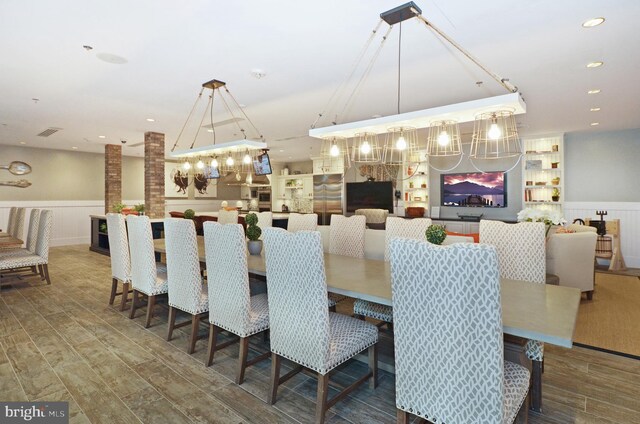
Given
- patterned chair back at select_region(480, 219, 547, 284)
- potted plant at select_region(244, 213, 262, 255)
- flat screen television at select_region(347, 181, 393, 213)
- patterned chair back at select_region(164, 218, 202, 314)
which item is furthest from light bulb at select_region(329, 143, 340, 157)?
flat screen television at select_region(347, 181, 393, 213)

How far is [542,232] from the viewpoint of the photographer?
2650mm

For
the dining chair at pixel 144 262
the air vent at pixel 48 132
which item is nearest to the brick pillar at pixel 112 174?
the air vent at pixel 48 132

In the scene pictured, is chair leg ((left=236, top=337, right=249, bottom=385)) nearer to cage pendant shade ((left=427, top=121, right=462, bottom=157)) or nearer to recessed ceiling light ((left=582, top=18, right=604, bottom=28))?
cage pendant shade ((left=427, top=121, right=462, bottom=157))

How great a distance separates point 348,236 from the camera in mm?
3854

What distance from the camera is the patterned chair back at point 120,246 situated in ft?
12.0

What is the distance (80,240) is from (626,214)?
493 inches

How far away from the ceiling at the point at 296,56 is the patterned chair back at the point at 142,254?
4.95 feet

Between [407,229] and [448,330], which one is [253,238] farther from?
[448,330]

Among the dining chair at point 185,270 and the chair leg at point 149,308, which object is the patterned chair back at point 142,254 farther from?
the dining chair at point 185,270

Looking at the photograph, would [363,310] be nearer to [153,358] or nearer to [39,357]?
[153,358]

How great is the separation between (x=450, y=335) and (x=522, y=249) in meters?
1.74

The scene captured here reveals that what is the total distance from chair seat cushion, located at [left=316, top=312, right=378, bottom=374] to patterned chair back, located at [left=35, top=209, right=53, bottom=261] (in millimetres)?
4692

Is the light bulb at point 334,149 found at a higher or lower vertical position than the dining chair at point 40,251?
higher

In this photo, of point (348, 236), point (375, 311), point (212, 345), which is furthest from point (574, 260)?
point (212, 345)
